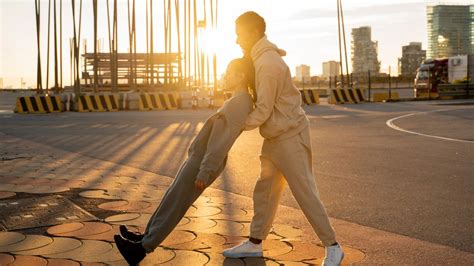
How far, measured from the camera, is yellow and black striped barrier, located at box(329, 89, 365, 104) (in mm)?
34803

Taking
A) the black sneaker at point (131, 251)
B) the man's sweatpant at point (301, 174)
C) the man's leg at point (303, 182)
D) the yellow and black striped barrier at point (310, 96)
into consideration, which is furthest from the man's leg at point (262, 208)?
the yellow and black striped barrier at point (310, 96)

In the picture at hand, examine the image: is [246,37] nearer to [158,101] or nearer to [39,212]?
[39,212]

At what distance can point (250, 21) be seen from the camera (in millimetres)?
4480

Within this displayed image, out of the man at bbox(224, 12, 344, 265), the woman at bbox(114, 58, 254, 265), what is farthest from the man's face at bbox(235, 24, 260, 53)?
the woman at bbox(114, 58, 254, 265)

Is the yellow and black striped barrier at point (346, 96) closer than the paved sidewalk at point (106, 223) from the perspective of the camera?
No

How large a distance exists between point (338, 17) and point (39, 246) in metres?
34.6

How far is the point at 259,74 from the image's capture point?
4.38 metres

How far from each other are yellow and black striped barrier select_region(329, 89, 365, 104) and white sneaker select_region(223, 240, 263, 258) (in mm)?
30351

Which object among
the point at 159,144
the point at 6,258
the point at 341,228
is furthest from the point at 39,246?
the point at 159,144

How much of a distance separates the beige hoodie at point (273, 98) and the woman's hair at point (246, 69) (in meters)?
0.04

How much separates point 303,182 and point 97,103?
26909 millimetres

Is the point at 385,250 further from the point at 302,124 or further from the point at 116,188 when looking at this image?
the point at 116,188

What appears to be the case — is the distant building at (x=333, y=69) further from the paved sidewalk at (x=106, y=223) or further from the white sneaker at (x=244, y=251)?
the white sneaker at (x=244, y=251)

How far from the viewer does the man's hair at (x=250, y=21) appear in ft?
14.7
